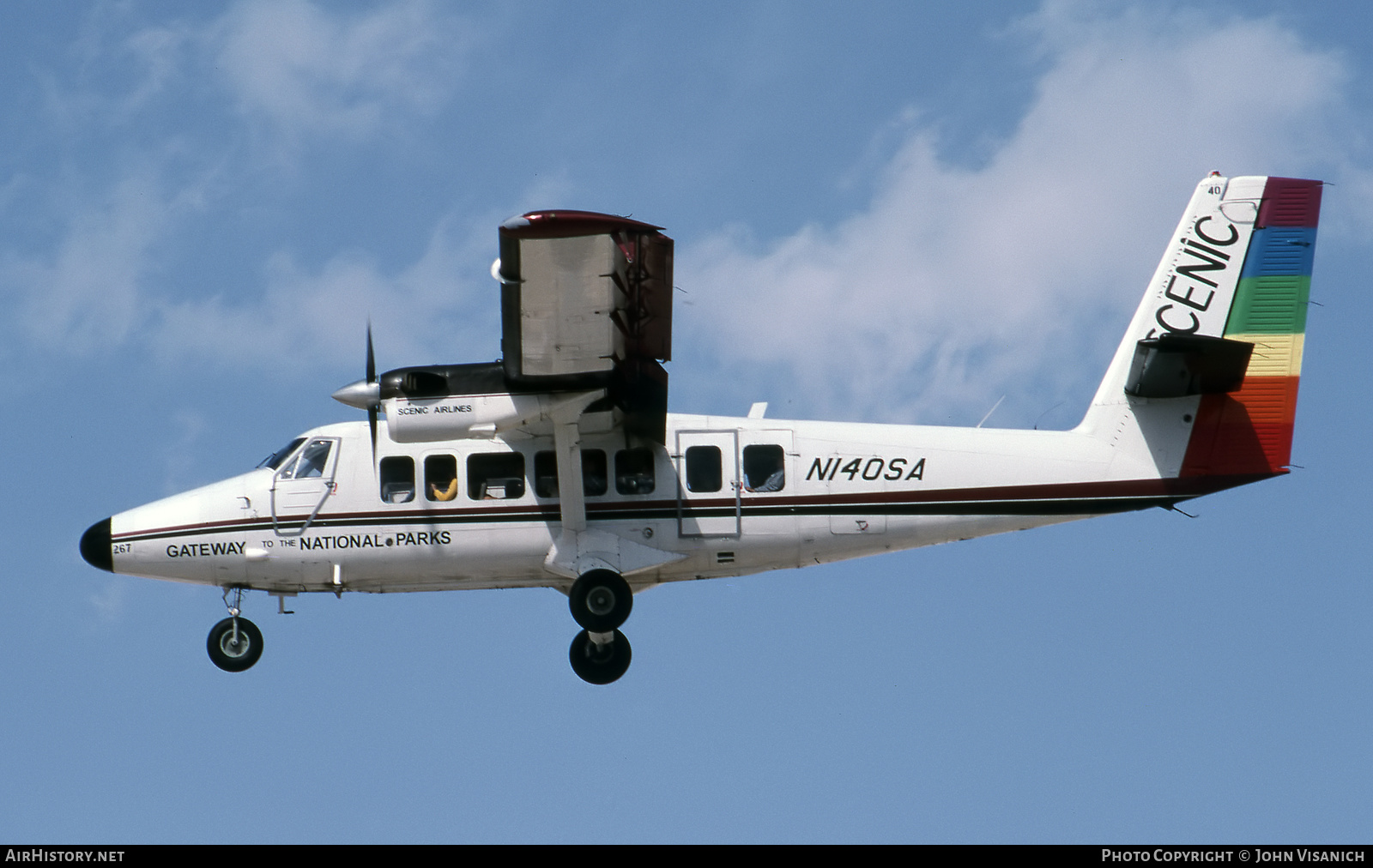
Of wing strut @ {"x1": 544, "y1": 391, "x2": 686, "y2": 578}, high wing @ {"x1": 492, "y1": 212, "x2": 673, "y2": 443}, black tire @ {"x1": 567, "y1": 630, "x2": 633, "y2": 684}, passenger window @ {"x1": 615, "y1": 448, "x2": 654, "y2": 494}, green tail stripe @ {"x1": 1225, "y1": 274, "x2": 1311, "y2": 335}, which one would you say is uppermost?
green tail stripe @ {"x1": 1225, "y1": 274, "x2": 1311, "y2": 335}

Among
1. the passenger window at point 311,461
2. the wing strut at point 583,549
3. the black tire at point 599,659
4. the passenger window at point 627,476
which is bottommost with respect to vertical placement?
the black tire at point 599,659

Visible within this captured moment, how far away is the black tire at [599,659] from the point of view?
2028 cm

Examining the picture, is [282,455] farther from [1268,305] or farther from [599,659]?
[1268,305]

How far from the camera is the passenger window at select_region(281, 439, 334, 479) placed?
19984mm

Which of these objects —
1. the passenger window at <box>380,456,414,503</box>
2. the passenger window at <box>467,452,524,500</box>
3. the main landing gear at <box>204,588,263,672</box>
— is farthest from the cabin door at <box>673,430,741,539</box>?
the main landing gear at <box>204,588,263,672</box>

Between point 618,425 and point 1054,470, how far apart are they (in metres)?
4.85

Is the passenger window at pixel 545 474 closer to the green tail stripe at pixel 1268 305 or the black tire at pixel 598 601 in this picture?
the black tire at pixel 598 601

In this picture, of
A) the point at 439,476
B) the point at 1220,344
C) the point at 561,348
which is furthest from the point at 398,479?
the point at 1220,344

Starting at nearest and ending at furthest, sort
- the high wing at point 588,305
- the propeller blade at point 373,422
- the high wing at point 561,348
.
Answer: the high wing at point 588,305
the high wing at point 561,348
the propeller blade at point 373,422

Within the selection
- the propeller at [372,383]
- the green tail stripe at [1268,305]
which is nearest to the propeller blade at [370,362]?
the propeller at [372,383]

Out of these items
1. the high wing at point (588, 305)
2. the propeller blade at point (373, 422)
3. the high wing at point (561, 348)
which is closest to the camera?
the high wing at point (588, 305)

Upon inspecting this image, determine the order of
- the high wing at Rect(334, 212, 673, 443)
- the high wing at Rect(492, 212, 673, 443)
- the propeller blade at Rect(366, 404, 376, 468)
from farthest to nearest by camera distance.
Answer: the propeller blade at Rect(366, 404, 376, 468) → the high wing at Rect(334, 212, 673, 443) → the high wing at Rect(492, 212, 673, 443)

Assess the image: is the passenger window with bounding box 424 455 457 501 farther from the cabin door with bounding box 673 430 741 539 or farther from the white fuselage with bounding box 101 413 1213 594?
the cabin door with bounding box 673 430 741 539

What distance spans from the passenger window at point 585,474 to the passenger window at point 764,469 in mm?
1586
